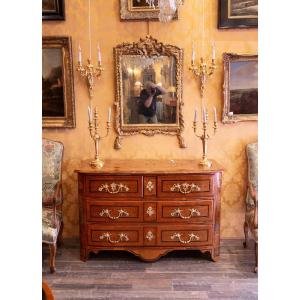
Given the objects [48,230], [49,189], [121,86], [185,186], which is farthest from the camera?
[121,86]

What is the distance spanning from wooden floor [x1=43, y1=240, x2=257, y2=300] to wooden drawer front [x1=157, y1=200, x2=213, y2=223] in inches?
21.1

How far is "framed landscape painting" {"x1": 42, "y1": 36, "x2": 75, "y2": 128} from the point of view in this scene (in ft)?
13.6

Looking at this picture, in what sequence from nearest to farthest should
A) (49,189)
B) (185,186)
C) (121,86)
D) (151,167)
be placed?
(185,186)
(151,167)
(49,189)
(121,86)

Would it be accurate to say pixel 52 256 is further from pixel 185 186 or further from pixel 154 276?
pixel 185 186

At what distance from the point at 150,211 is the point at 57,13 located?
104 inches

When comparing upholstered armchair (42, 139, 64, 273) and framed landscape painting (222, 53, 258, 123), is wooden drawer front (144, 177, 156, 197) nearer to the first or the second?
upholstered armchair (42, 139, 64, 273)

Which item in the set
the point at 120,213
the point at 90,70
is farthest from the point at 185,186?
the point at 90,70

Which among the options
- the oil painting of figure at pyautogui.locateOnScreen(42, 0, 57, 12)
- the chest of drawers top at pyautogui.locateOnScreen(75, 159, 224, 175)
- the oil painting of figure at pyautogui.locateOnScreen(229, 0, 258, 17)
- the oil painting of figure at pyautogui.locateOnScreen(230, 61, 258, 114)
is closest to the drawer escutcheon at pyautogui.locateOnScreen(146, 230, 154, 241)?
the chest of drawers top at pyautogui.locateOnScreen(75, 159, 224, 175)

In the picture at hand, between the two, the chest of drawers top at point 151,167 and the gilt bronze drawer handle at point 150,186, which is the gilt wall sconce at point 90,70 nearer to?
the chest of drawers top at point 151,167

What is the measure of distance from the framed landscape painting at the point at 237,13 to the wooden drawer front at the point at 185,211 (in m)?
2.16

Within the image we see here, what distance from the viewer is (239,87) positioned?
164 inches

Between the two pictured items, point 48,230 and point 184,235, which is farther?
point 184,235
